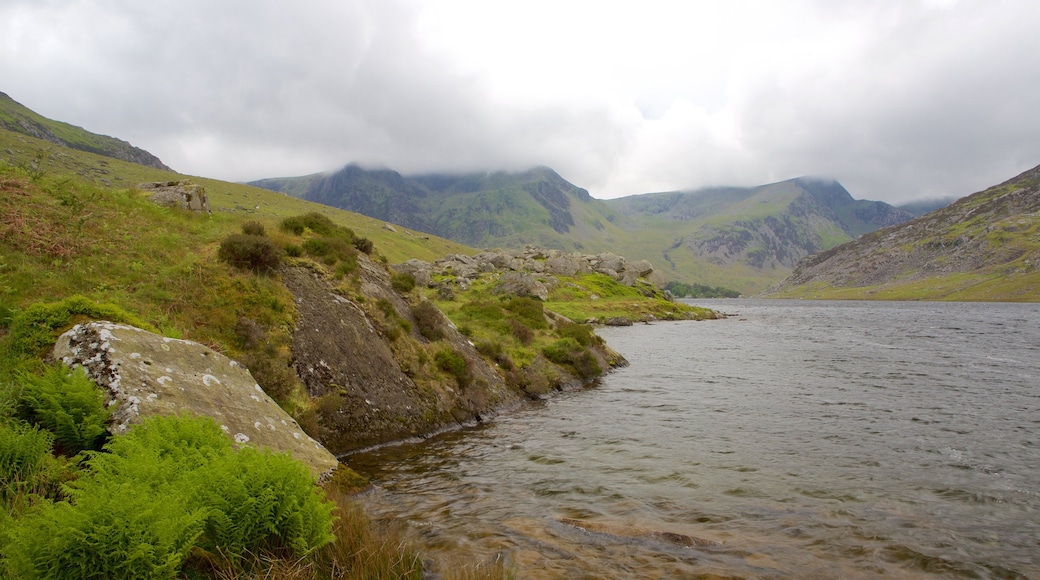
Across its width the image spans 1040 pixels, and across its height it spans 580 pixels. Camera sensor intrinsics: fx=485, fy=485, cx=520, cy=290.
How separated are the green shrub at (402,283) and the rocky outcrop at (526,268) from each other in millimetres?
→ 50760

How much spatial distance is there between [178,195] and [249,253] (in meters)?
9.38

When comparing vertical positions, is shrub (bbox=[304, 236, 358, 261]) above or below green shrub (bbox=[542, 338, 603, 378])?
above

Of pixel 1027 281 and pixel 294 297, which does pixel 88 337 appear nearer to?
pixel 294 297

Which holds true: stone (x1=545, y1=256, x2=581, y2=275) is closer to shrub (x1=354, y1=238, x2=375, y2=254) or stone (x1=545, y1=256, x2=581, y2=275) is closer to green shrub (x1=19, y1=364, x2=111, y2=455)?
shrub (x1=354, y1=238, x2=375, y2=254)

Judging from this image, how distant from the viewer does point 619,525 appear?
10.4 m

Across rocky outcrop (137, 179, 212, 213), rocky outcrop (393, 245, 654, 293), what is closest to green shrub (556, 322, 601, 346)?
rocky outcrop (137, 179, 212, 213)

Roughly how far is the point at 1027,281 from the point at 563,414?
24308cm

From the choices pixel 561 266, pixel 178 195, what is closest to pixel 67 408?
pixel 178 195

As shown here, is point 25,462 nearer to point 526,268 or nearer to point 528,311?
point 528,311

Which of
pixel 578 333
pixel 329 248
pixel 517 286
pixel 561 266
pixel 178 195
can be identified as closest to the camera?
pixel 329 248

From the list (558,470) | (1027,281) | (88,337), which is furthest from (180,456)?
(1027,281)

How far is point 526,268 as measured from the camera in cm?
11900

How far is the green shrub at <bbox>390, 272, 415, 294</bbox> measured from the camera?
23223mm

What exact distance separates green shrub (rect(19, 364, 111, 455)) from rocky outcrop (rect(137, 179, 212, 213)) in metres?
16.1
